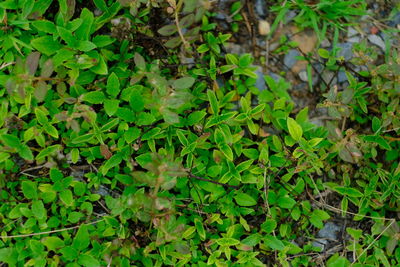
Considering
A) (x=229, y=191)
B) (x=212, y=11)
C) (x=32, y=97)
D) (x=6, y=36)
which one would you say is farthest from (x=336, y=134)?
(x=6, y=36)

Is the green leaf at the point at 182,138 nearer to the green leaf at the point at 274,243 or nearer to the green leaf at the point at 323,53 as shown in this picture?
the green leaf at the point at 274,243

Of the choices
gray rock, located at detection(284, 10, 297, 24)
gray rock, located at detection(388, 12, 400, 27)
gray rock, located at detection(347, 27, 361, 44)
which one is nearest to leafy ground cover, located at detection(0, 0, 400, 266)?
gray rock, located at detection(284, 10, 297, 24)

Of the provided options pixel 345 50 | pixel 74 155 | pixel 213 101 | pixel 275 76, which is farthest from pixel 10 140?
pixel 345 50

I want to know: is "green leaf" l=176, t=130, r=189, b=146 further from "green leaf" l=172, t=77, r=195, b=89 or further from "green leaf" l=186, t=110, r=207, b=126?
"green leaf" l=172, t=77, r=195, b=89

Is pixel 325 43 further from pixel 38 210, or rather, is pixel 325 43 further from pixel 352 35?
pixel 38 210

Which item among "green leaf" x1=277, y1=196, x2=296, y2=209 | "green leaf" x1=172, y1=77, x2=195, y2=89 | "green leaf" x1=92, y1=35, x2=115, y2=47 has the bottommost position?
"green leaf" x1=277, y1=196, x2=296, y2=209

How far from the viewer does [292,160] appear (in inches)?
110

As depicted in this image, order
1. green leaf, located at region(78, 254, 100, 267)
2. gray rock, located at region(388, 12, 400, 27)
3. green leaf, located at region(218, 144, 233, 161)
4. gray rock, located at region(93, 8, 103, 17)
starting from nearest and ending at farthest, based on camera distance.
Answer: green leaf, located at region(78, 254, 100, 267) → green leaf, located at region(218, 144, 233, 161) → gray rock, located at region(93, 8, 103, 17) → gray rock, located at region(388, 12, 400, 27)

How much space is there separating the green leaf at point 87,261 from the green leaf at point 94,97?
879mm

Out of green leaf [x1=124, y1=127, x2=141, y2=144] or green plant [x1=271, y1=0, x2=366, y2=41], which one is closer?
green leaf [x1=124, y1=127, x2=141, y2=144]

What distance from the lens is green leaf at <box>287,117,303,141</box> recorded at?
9.11 ft

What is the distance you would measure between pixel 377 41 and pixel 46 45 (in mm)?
2251

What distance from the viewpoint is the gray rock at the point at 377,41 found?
331 cm

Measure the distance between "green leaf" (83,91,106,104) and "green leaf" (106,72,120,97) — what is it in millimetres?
49
